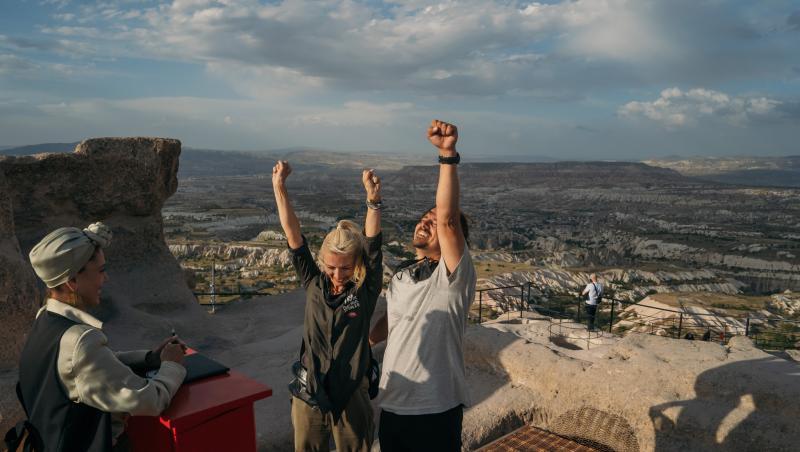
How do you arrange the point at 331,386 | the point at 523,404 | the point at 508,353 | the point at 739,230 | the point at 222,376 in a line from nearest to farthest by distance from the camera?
the point at 222,376 < the point at 331,386 < the point at 523,404 < the point at 508,353 < the point at 739,230

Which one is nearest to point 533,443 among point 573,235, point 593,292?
point 593,292

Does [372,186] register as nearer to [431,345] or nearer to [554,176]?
[431,345]

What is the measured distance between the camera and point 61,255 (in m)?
2.34

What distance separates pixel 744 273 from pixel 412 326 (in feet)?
174

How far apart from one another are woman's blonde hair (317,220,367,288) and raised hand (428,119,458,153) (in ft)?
2.36

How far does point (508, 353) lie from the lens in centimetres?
639

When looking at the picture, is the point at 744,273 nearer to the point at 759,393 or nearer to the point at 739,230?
the point at 739,230

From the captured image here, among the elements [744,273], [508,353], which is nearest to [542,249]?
[744,273]

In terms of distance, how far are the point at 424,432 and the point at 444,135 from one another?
1.50 m

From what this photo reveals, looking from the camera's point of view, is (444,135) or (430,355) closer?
(444,135)

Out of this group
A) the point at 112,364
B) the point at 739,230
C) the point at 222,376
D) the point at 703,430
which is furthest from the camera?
the point at 739,230

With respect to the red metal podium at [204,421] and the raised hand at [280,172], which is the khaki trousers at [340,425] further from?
the raised hand at [280,172]

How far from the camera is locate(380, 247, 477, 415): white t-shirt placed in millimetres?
2859

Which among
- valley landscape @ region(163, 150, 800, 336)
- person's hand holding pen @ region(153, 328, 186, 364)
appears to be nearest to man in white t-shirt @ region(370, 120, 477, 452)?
valley landscape @ region(163, 150, 800, 336)
